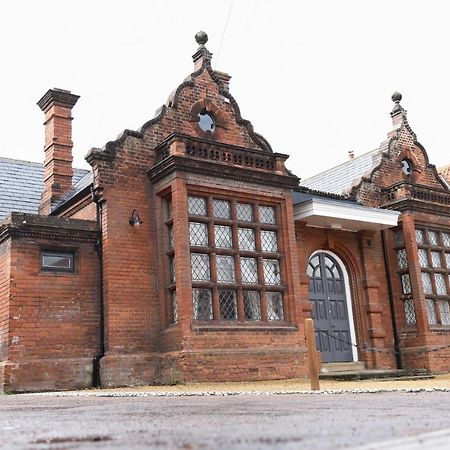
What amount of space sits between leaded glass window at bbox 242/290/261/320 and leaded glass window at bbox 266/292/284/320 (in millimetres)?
294

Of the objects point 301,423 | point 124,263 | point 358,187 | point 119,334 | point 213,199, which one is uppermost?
point 358,187

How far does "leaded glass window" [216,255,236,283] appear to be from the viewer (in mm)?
13648

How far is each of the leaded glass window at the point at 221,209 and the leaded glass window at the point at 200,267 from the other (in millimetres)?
1064

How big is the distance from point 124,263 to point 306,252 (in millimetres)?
5395

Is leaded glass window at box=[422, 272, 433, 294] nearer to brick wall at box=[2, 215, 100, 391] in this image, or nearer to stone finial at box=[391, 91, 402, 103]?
stone finial at box=[391, 91, 402, 103]

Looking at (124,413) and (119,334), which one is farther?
(119,334)

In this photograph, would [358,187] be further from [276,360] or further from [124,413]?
[124,413]

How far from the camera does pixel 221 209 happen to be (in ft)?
46.2

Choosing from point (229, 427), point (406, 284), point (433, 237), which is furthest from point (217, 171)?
point (229, 427)

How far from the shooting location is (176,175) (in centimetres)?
1329

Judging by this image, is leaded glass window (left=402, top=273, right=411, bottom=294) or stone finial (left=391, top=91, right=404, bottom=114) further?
stone finial (left=391, top=91, right=404, bottom=114)

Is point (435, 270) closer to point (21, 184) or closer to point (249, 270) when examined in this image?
point (249, 270)

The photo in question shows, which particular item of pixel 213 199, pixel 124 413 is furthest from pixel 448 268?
pixel 124 413

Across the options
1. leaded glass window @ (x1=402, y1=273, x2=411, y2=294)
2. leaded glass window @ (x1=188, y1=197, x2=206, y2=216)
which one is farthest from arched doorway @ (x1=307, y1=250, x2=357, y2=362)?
leaded glass window @ (x1=188, y1=197, x2=206, y2=216)
